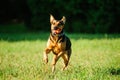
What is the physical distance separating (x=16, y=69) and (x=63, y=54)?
1.42 metres

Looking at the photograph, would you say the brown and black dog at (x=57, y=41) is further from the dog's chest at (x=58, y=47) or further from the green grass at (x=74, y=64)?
the green grass at (x=74, y=64)

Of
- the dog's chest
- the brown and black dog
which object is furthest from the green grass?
the dog's chest

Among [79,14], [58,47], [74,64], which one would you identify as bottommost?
[74,64]

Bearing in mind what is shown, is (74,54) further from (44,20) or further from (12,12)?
(12,12)

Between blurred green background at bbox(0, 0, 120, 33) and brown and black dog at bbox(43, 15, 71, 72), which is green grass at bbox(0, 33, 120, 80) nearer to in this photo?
Answer: brown and black dog at bbox(43, 15, 71, 72)

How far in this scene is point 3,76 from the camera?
8.88m

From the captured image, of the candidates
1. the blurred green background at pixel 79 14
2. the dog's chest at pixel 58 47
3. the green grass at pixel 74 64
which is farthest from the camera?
the blurred green background at pixel 79 14

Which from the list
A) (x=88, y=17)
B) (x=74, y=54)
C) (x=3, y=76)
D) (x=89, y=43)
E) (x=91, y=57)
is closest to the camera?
(x=3, y=76)

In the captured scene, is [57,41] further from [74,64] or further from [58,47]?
[74,64]

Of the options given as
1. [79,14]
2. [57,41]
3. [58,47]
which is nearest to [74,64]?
[58,47]

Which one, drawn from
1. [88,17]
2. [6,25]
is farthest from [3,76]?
[6,25]

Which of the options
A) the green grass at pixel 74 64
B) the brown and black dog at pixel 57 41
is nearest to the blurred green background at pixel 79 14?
the green grass at pixel 74 64

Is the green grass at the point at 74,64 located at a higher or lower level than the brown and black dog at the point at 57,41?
lower

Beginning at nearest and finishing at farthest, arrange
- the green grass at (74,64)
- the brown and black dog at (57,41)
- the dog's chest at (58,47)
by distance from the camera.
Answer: the green grass at (74,64) < the brown and black dog at (57,41) < the dog's chest at (58,47)
